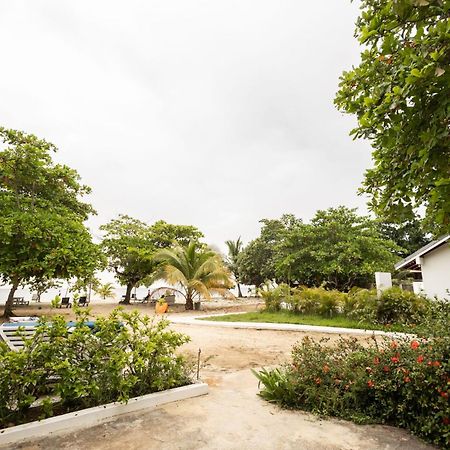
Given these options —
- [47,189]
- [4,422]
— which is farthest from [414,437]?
[47,189]

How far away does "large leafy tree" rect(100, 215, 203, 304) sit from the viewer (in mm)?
21469

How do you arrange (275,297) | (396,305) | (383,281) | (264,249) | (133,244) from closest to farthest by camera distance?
(396,305)
(383,281)
(275,297)
(133,244)
(264,249)

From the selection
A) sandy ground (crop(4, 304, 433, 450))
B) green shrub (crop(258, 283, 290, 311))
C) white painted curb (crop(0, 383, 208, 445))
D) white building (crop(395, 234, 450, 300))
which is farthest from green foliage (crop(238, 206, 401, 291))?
white painted curb (crop(0, 383, 208, 445))

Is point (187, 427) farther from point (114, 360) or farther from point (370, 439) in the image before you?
point (370, 439)

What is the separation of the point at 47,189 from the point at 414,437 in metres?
14.0

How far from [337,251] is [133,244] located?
14032 mm

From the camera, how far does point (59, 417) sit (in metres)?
3.20

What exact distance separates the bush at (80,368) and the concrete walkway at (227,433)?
377mm

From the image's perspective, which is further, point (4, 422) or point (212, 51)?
point (212, 51)

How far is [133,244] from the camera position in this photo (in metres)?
21.6

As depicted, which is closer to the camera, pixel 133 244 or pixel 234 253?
pixel 133 244

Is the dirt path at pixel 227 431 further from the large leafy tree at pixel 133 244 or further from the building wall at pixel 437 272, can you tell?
the large leafy tree at pixel 133 244

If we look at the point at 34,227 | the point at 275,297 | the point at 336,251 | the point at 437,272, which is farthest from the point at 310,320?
the point at 34,227

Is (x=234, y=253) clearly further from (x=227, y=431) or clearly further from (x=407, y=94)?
(x=407, y=94)
